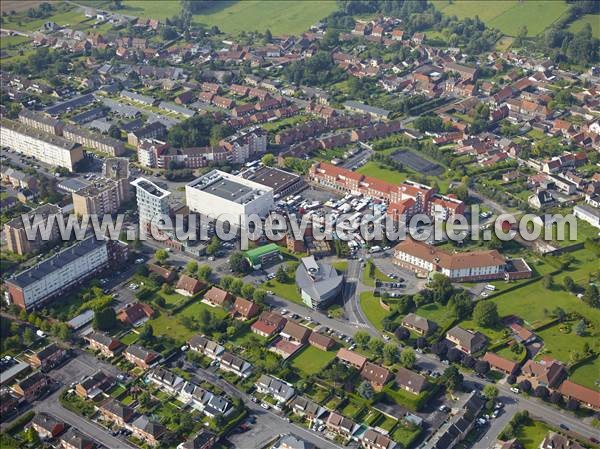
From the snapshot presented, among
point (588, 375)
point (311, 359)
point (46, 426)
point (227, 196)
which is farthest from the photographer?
point (227, 196)

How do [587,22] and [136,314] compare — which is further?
[587,22]

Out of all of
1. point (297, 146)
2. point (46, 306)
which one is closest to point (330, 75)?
point (297, 146)

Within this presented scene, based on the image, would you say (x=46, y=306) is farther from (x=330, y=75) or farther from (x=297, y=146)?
(x=330, y=75)

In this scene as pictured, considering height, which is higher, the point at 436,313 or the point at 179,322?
the point at 436,313

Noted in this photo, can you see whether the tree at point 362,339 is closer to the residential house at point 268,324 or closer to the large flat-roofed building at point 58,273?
the residential house at point 268,324

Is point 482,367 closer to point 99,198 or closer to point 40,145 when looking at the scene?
point 99,198

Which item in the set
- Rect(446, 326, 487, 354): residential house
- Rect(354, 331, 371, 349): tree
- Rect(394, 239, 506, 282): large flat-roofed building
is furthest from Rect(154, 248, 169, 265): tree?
Rect(446, 326, 487, 354): residential house

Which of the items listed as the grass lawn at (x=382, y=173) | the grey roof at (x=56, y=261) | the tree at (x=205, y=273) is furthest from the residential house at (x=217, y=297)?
the grass lawn at (x=382, y=173)

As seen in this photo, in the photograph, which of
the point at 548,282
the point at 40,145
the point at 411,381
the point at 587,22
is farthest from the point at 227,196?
the point at 587,22
